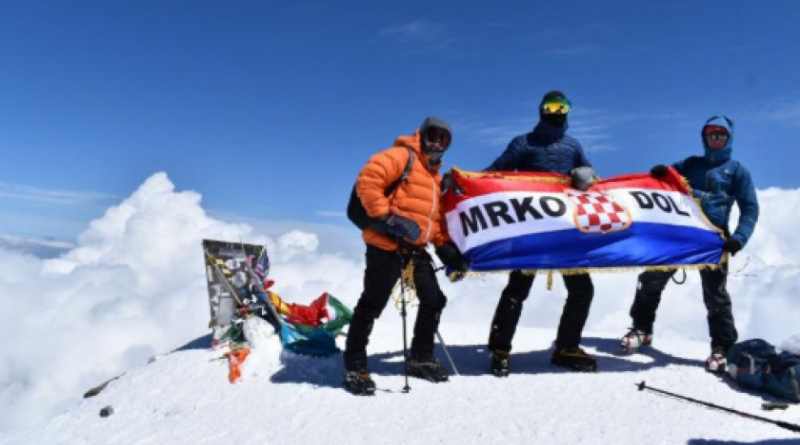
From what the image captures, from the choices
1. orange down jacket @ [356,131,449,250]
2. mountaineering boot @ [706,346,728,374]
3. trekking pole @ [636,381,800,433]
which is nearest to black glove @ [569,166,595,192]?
orange down jacket @ [356,131,449,250]

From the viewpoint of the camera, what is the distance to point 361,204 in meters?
5.25

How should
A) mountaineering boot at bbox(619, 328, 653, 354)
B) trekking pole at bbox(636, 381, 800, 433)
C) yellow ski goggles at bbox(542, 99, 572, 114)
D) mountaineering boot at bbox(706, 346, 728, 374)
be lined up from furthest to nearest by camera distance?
mountaineering boot at bbox(619, 328, 653, 354) → mountaineering boot at bbox(706, 346, 728, 374) → yellow ski goggles at bbox(542, 99, 572, 114) → trekking pole at bbox(636, 381, 800, 433)

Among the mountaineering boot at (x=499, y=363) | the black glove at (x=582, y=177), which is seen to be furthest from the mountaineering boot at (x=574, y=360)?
the black glove at (x=582, y=177)

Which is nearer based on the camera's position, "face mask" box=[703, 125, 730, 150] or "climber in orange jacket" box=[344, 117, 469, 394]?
"climber in orange jacket" box=[344, 117, 469, 394]

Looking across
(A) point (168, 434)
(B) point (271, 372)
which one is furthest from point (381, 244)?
(A) point (168, 434)

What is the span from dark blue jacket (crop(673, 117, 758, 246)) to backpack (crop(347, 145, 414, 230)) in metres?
3.64

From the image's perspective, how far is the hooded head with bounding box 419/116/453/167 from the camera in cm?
537

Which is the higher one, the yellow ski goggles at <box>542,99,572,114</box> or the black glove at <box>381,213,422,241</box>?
the yellow ski goggles at <box>542,99,572,114</box>

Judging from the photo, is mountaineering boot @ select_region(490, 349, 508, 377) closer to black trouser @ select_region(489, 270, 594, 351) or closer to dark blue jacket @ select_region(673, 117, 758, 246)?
black trouser @ select_region(489, 270, 594, 351)

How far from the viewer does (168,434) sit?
498 cm

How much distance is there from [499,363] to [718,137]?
352 centimetres

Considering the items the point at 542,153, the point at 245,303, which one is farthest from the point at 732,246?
the point at 245,303

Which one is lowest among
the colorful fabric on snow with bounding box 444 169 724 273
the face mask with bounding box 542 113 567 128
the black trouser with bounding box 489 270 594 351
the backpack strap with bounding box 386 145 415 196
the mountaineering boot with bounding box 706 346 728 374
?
the mountaineering boot with bounding box 706 346 728 374

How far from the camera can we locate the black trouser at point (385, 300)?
17.6ft
